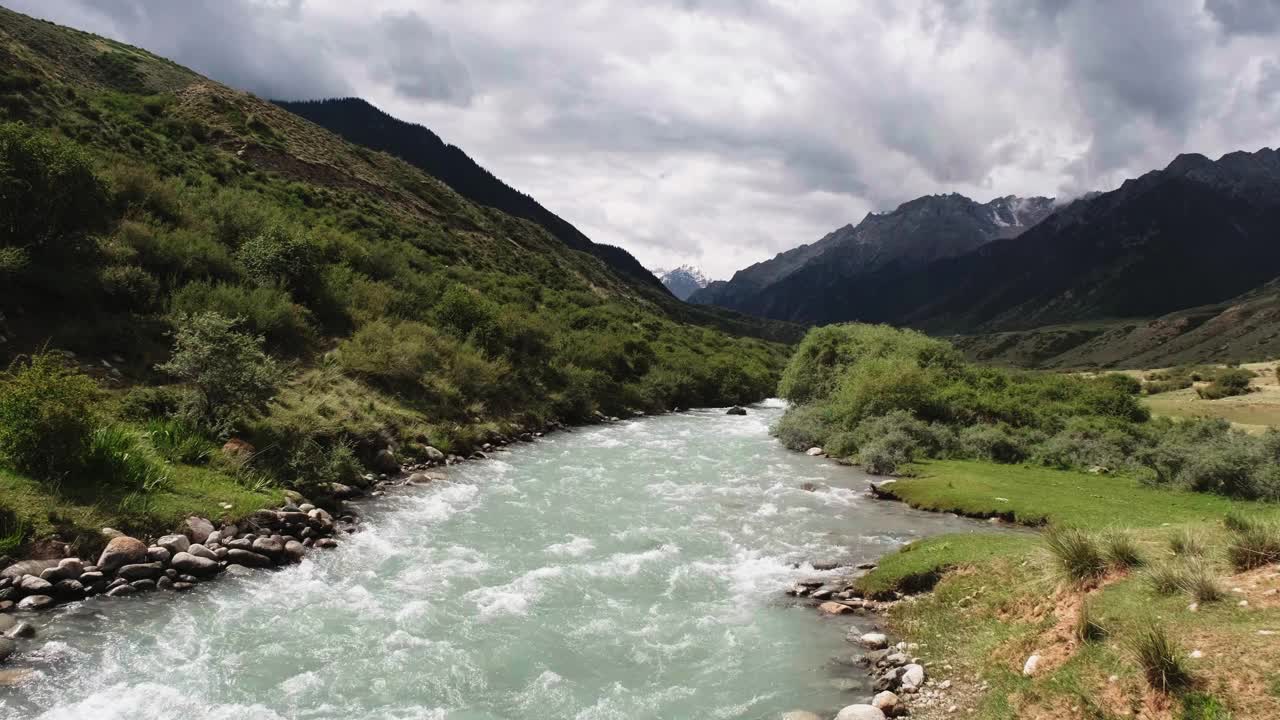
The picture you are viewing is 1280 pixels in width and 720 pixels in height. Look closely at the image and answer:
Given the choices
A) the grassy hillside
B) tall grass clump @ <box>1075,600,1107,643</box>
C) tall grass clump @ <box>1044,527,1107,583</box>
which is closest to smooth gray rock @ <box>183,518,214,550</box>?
the grassy hillside

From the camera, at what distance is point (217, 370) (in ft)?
73.6

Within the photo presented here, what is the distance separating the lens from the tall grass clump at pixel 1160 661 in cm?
773

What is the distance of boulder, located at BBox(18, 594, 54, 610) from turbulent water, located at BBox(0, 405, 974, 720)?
499 millimetres

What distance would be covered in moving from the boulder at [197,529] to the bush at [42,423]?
10.2ft

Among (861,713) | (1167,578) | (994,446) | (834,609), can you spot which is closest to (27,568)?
(861,713)

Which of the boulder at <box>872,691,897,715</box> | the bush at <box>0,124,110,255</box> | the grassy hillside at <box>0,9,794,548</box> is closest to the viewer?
the boulder at <box>872,691,897,715</box>

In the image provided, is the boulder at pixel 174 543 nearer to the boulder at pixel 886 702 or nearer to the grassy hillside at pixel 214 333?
the grassy hillside at pixel 214 333

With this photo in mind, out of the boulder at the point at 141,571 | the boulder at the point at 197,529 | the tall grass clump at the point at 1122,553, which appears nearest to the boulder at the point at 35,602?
the boulder at the point at 141,571

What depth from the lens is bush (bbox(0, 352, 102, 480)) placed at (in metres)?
15.6

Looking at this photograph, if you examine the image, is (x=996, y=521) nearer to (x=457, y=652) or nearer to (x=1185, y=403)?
(x=457, y=652)

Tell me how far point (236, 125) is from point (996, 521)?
95208 mm

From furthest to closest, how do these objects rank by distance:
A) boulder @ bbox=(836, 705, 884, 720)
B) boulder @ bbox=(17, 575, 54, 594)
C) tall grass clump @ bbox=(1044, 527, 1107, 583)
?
boulder @ bbox=(17, 575, 54, 594) < tall grass clump @ bbox=(1044, 527, 1107, 583) < boulder @ bbox=(836, 705, 884, 720)

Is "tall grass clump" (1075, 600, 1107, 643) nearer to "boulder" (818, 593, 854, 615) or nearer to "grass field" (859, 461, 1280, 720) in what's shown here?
"grass field" (859, 461, 1280, 720)

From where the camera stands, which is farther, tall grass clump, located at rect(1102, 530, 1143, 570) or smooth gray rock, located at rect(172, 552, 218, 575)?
smooth gray rock, located at rect(172, 552, 218, 575)
